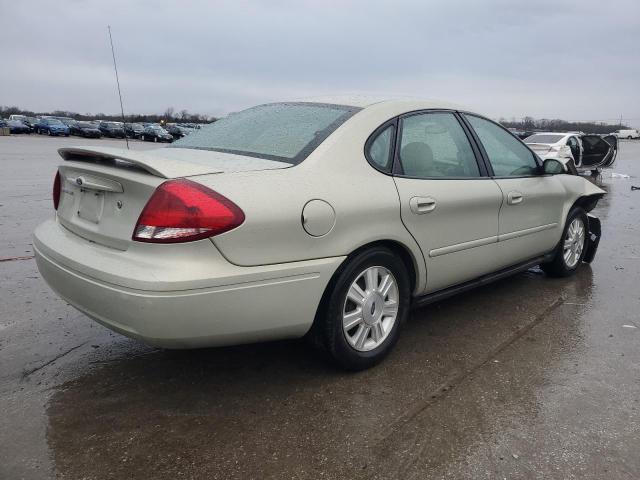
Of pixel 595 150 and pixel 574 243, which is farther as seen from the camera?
pixel 595 150

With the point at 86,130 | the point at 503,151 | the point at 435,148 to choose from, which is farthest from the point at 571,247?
the point at 86,130

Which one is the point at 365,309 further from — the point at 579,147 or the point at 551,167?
the point at 579,147

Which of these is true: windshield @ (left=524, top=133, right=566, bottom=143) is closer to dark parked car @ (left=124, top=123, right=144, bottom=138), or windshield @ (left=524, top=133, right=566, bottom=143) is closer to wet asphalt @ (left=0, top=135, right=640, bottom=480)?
wet asphalt @ (left=0, top=135, right=640, bottom=480)

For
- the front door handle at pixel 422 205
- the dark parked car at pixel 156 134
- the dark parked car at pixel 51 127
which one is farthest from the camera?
the dark parked car at pixel 51 127

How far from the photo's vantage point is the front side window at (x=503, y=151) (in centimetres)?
405

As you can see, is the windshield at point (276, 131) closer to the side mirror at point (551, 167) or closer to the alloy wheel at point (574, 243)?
the side mirror at point (551, 167)

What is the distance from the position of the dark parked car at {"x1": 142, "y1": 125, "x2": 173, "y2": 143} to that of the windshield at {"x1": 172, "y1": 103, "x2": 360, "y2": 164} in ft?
139

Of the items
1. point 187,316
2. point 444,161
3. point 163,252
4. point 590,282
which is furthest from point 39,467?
point 590,282

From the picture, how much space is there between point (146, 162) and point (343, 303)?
4.02ft

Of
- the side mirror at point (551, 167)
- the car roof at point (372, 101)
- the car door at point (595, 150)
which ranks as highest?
the car roof at point (372, 101)

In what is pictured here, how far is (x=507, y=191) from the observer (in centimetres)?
402

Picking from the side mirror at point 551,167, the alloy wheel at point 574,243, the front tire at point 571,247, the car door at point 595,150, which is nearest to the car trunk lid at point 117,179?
the side mirror at point 551,167

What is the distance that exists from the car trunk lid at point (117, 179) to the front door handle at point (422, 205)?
0.85m

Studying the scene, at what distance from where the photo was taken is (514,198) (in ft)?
13.4
